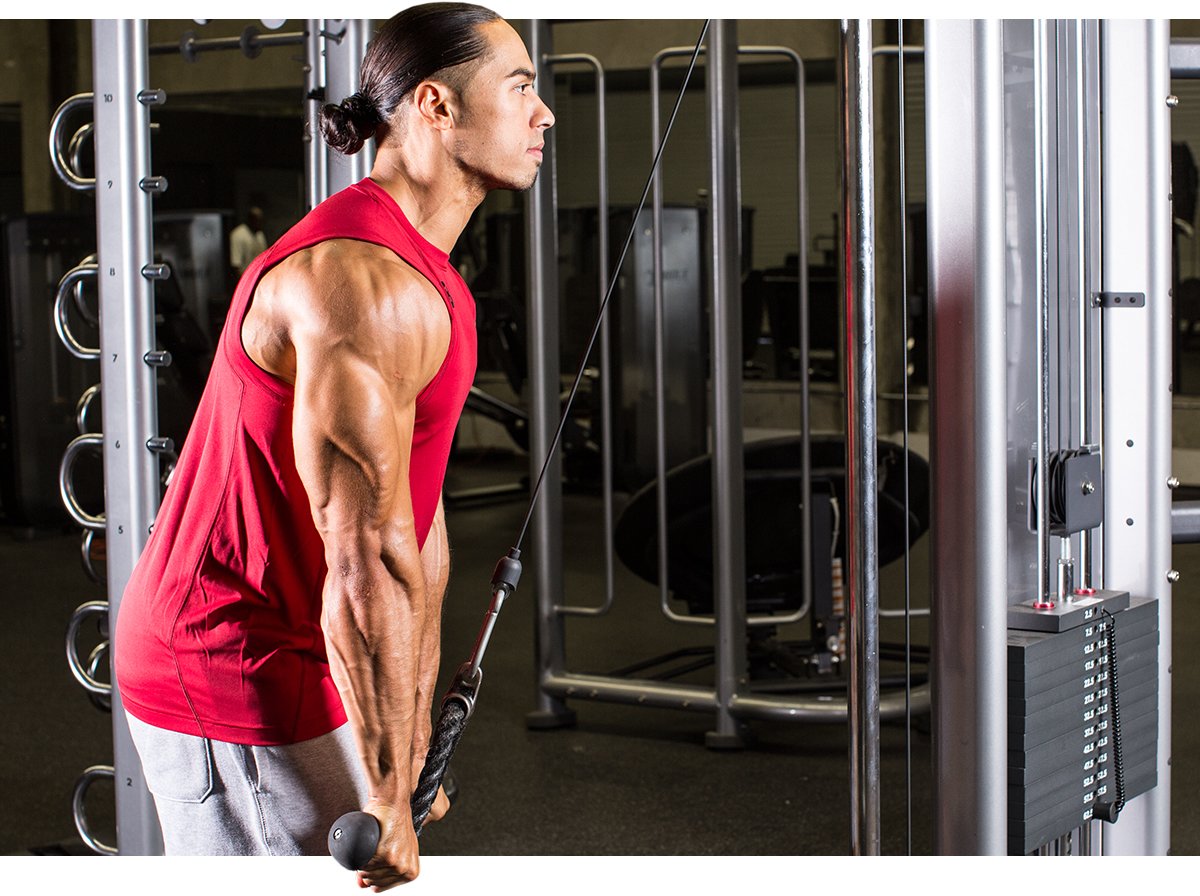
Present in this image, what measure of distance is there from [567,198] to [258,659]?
414 inches

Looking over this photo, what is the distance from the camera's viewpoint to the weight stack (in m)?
1.72

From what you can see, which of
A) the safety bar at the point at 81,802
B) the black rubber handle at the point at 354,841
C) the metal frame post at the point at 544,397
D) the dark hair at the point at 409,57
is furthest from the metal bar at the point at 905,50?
the safety bar at the point at 81,802

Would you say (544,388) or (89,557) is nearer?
(89,557)

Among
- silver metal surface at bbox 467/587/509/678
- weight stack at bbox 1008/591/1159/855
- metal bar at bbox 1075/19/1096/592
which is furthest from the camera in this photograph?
metal bar at bbox 1075/19/1096/592

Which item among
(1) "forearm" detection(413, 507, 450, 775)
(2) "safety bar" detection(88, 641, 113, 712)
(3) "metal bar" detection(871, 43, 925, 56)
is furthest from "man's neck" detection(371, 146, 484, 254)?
(2) "safety bar" detection(88, 641, 113, 712)

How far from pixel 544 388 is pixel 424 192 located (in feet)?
7.59

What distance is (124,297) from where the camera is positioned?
2221mm

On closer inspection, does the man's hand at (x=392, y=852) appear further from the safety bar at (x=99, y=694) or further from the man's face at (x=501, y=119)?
the safety bar at (x=99, y=694)

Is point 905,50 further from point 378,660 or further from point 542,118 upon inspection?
point 378,660

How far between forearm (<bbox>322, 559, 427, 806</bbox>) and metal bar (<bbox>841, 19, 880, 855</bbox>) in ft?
1.50

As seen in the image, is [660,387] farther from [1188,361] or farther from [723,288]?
[1188,361]

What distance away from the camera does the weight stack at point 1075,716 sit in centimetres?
172

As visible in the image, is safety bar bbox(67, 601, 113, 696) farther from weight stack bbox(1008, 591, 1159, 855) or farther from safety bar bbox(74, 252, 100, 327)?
weight stack bbox(1008, 591, 1159, 855)

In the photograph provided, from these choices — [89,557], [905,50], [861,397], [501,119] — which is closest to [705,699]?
[905,50]
